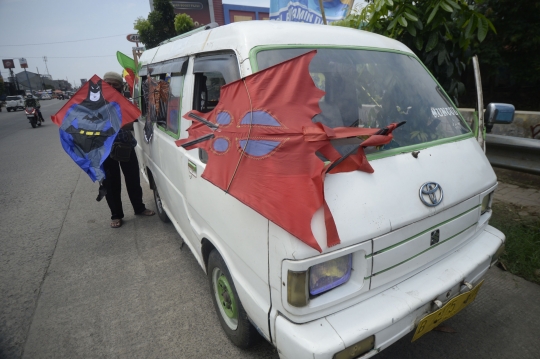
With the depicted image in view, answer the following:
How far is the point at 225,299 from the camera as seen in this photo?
225 cm

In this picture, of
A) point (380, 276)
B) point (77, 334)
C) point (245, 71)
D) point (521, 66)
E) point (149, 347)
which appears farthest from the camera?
point (521, 66)

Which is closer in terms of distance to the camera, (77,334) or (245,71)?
(245,71)

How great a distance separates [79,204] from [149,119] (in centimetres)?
253

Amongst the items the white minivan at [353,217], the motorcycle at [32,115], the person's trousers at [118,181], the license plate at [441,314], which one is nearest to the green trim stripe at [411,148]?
the white minivan at [353,217]

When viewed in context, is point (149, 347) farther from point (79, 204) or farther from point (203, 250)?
point (79, 204)

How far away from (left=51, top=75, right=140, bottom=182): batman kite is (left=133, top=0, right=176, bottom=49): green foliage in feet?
44.1

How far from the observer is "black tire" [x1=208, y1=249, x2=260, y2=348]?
2.01 m

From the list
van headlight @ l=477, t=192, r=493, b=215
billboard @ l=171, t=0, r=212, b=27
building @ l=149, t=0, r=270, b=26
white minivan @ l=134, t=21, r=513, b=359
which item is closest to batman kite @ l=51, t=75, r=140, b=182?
white minivan @ l=134, t=21, r=513, b=359

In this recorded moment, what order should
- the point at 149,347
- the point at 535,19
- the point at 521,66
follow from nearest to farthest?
1. the point at 149,347
2. the point at 535,19
3. the point at 521,66

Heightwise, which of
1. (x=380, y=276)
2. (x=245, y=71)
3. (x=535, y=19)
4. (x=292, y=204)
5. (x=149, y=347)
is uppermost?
(x=535, y=19)

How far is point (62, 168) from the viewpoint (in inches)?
294

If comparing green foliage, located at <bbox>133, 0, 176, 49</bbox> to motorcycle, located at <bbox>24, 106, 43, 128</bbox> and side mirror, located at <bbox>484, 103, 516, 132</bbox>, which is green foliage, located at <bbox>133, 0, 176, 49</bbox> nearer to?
motorcycle, located at <bbox>24, 106, 43, 128</bbox>

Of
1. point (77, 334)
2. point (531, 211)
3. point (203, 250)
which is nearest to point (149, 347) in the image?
point (77, 334)

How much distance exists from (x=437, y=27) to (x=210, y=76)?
8.74ft
